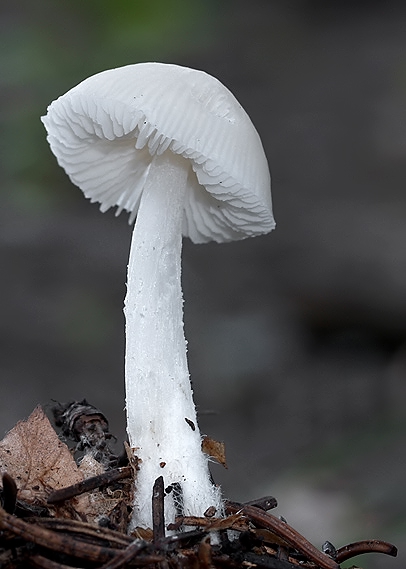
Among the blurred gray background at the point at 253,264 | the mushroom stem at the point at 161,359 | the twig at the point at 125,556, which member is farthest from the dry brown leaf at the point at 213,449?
the blurred gray background at the point at 253,264

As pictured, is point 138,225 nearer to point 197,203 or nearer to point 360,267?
point 197,203

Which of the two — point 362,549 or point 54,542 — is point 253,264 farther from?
point 54,542

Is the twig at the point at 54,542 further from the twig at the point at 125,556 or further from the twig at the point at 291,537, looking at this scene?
the twig at the point at 291,537

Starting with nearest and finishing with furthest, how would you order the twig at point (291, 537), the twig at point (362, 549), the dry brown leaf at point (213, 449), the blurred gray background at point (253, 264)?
the twig at point (291, 537)
the twig at point (362, 549)
the dry brown leaf at point (213, 449)
the blurred gray background at point (253, 264)

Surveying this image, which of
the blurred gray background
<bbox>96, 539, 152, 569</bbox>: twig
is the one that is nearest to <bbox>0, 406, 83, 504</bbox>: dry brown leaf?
<bbox>96, 539, 152, 569</bbox>: twig

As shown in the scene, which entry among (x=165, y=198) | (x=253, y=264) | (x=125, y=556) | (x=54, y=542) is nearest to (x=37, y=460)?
(x=54, y=542)

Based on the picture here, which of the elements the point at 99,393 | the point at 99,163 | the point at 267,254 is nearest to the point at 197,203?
the point at 99,163

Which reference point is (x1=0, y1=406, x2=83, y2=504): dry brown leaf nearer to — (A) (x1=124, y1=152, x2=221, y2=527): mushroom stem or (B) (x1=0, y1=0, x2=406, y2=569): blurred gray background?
(A) (x1=124, y1=152, x2=221, y2=527): mushroom stem
